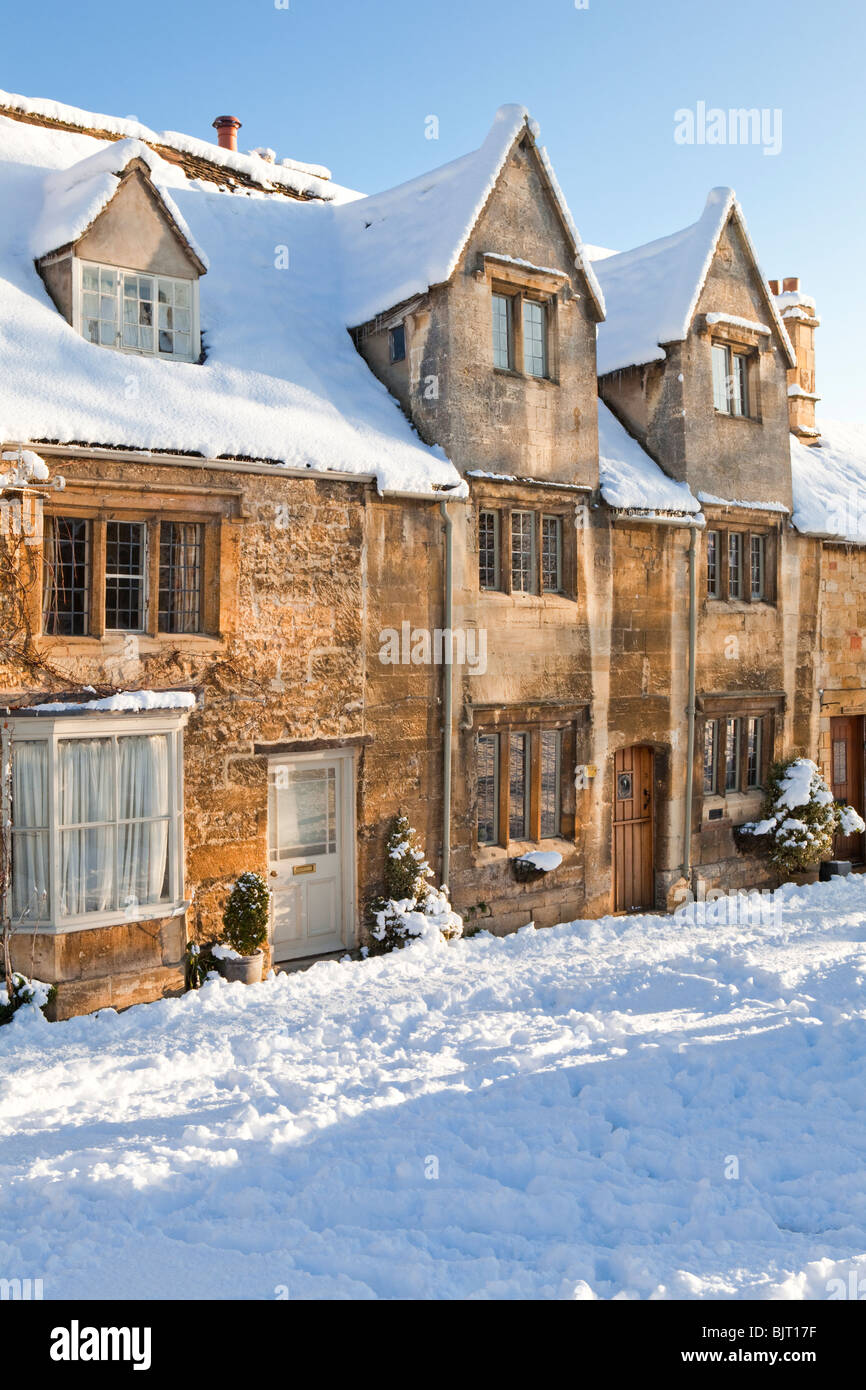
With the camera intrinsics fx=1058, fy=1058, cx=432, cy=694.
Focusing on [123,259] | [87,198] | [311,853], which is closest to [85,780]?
[311,853]

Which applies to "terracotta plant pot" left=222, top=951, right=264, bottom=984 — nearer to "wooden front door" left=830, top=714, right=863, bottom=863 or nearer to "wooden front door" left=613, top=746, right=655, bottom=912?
"wooden front door" left=613, top=746, right=655, bottom=912

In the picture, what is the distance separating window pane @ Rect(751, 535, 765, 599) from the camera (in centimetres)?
1814

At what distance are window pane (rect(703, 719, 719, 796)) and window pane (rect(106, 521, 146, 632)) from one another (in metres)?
9.70

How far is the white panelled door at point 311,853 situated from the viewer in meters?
12.5

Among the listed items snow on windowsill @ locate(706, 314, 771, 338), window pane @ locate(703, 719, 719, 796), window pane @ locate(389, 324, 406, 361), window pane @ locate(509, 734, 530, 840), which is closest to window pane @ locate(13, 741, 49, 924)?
window pane @ locate(509, 734, 530, 840)

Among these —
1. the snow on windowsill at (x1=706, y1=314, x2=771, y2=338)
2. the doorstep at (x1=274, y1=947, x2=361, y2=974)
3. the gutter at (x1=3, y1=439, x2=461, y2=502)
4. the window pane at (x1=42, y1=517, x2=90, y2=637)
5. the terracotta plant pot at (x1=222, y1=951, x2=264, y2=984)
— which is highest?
the snow on windowsill at (x1=706, y1=314, x2=771, y2=338)

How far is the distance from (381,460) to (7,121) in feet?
24.9

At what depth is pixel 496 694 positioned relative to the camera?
1405 centimetres

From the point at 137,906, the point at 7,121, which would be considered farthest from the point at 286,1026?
the point at 7,121

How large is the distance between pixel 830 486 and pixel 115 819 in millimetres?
15409

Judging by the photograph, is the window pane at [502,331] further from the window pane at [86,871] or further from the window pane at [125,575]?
the window pane at [86,871]

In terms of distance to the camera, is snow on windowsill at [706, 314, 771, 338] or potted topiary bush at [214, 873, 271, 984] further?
snow on windowsill at [706, 314, 771, 338]

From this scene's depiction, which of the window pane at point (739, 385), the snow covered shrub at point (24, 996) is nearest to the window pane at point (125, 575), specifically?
the snow covered shrub at point (24, 996)
